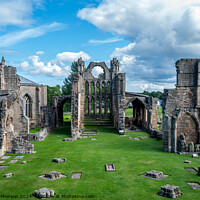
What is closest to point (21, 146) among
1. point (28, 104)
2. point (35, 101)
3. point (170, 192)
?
point (170, 192)

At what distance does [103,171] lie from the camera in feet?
39.7

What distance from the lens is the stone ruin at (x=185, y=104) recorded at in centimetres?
1703

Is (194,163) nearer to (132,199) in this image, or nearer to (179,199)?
(179,199)

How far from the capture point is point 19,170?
488 inches

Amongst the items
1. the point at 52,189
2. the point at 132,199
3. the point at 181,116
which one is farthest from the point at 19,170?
the point at 181,116

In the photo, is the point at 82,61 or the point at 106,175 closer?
the point at 106,175

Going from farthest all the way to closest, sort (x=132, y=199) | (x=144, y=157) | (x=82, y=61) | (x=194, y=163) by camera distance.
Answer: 1. (x=82, y=61)
2. (x=144, y=157)
3. (x=194, y=163)
4. (x=132, y=199)

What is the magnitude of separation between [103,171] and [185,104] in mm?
9580

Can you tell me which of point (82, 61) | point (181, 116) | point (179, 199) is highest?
point (82, 61)

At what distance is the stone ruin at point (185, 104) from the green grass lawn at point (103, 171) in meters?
2.43

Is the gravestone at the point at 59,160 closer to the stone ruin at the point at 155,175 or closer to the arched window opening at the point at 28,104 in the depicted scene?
the stone ruin at the point at 155,175

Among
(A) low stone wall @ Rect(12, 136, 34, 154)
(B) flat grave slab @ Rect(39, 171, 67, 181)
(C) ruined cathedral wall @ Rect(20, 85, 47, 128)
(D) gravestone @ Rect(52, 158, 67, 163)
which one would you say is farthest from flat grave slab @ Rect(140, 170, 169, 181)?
(C) ruined cathedral wall @ Rect(20, 85, 47, 128)

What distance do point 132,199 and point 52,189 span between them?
3.67m

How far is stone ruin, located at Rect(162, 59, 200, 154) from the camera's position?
17.0 meters
